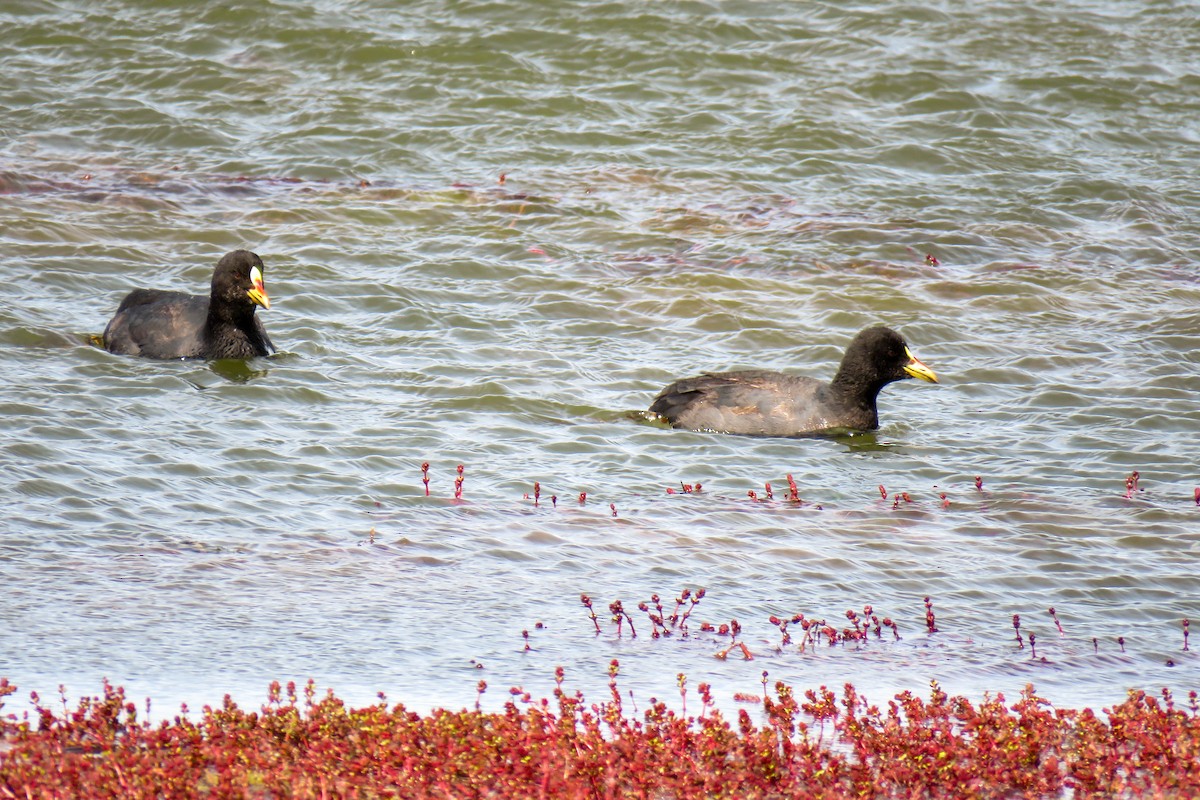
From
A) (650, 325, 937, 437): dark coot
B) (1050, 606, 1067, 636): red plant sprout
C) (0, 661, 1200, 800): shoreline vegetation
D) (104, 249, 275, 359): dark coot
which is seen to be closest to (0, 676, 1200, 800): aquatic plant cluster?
(0, 661, 1200, 800): shoreline vegetation

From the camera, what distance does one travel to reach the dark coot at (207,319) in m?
12.9

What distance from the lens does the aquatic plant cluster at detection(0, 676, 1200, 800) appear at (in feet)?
17.7

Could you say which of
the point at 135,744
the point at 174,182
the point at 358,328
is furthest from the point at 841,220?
the point at 135,744

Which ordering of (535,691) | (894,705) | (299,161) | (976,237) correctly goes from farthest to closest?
(299,161) → (976,237) → (535,691) → (894,705)

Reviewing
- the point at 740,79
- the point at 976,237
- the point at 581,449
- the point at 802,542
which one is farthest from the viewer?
the point at 740,79

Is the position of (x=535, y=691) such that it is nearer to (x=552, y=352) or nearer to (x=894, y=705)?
(x=894, y=705)

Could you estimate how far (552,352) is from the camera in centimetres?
1299

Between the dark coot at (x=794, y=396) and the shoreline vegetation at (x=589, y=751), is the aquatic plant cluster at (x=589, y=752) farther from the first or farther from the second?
the dark coot at (x=794, y=396)

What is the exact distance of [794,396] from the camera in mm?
12094

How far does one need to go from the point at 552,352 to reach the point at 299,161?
20.8 feet

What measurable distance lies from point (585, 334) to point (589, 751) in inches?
319

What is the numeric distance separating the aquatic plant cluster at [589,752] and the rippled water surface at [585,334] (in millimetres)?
620

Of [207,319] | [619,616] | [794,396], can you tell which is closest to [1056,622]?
[619,616]

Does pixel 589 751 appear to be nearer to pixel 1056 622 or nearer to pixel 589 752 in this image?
pixel 589 752
